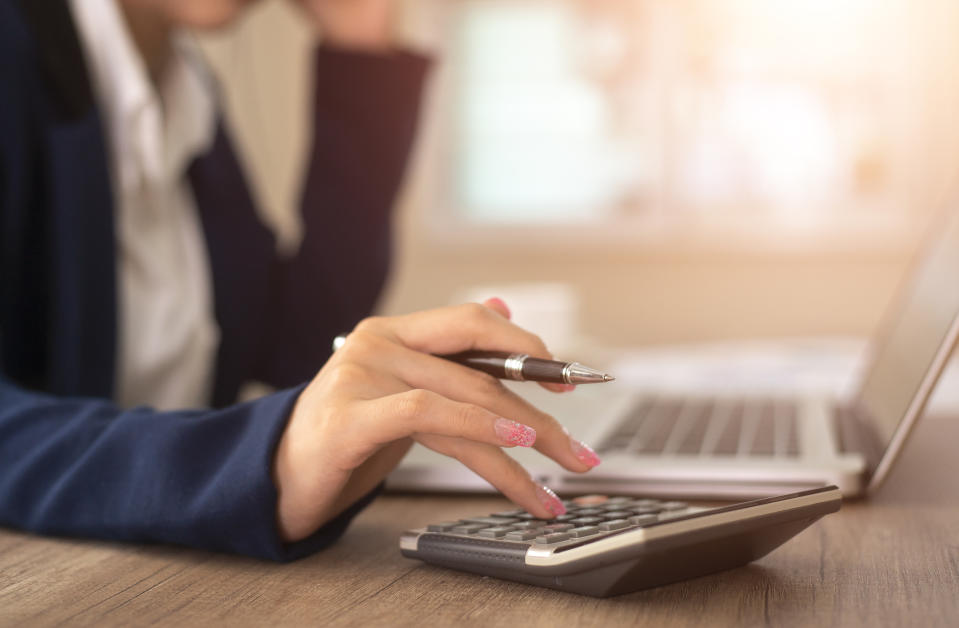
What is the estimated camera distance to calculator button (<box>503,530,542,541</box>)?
46 centimetres

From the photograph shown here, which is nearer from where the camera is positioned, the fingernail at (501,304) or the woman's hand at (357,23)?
the fingernail at (501,304)

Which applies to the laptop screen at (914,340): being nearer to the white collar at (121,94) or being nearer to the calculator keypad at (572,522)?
the calculator keypad at (572,522)

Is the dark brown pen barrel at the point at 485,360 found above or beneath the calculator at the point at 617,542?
above

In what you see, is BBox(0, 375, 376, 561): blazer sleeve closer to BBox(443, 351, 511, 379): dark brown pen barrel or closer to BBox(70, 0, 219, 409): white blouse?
BBox(443, 351, 511, 379): dark brown pen barrel

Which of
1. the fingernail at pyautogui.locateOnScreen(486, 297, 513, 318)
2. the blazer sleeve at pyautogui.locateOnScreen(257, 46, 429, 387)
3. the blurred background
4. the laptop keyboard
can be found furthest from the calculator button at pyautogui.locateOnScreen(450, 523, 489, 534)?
the blurred background

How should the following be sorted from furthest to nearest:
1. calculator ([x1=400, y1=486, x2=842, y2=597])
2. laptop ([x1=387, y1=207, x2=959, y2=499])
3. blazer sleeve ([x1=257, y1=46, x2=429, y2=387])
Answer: blazer sleeve ([x1=257, y1=46, x2=429, y2=387]), laptop ([x1=387, y1=207, x2=959, y2=499]), calculator ([x1=400, y1=486, x2=842, y2=597])

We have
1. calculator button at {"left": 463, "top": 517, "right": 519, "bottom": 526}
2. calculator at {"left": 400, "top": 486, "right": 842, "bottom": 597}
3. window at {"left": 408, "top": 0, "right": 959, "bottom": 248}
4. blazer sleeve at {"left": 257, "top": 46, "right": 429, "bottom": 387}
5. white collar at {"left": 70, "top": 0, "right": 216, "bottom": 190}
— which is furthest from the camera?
window at {"left": 408, "top": 0, "right": 959, "bottom": 248}

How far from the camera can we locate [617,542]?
40 cm

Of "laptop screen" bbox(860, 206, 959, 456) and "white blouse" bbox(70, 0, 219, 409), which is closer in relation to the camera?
"laptop screen" bbox(860, 206, 959, 456)

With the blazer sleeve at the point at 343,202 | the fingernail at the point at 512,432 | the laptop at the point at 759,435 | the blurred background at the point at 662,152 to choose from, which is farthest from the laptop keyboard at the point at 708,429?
the blurred background at the point at 662,152

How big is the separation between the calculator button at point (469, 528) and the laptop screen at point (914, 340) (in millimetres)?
300

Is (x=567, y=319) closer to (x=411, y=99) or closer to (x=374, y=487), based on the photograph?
(x=411, y=99)

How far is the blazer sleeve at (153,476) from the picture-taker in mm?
517

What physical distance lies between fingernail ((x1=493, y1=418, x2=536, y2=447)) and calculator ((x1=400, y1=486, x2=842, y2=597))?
44 millimetres
